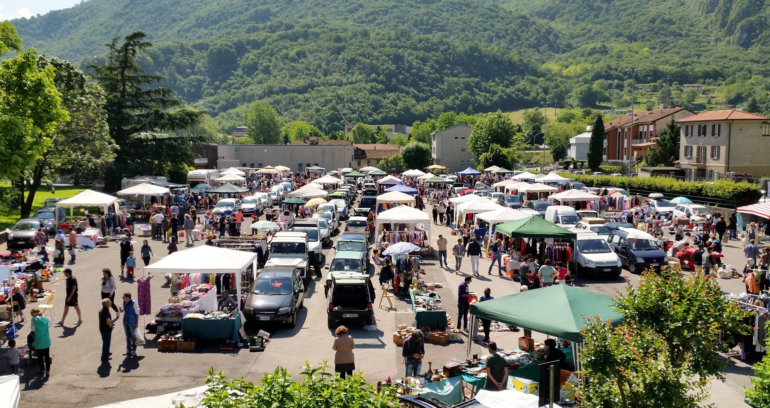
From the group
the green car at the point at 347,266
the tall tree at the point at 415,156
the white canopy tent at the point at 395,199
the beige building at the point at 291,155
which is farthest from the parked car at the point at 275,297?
the tall tree at the point at 415,156

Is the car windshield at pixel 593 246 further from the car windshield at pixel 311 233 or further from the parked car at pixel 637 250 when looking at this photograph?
the car windshield at pixel 311 233

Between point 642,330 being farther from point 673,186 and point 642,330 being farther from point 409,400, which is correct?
point 673,186

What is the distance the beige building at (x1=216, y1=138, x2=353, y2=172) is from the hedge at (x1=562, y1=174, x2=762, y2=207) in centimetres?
4956

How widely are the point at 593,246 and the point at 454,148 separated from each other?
8343cm

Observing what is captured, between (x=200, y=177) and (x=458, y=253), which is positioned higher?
(x=200, y=177)

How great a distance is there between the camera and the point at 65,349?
14.3 metres

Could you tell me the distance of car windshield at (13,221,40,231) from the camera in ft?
94.8

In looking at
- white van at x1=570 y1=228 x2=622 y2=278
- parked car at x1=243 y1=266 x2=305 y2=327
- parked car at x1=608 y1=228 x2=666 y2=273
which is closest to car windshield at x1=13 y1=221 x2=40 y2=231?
parked car at x1=243 y1=266 x2=305 y2=327

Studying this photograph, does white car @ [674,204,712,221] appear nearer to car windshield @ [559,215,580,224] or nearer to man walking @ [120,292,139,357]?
car windshield @ [559,215,580,224]

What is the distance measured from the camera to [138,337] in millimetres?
14141

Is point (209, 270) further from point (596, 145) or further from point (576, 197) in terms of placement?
point (596, 145)

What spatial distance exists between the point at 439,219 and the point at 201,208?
17722 mm

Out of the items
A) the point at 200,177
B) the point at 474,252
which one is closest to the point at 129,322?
the point at 474,252

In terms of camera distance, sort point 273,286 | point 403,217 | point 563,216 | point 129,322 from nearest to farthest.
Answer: point 129,322 < point 273,286 < point 403,217 < point 563,216
